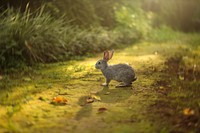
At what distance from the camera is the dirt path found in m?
4.53

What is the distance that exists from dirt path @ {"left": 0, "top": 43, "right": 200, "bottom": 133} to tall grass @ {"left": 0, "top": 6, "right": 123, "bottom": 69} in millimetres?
573

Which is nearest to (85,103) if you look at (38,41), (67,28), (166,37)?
(38,41)

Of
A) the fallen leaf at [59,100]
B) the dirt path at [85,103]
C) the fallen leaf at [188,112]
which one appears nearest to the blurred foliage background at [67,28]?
the dirt path at [85,103]

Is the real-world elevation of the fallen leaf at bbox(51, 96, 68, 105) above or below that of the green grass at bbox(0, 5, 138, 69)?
below

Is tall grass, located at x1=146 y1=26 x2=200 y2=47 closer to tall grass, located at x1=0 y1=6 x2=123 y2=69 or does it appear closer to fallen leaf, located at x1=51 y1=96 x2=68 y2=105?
tall grass, located at x1=0 y1=6 x2=123 y2=69

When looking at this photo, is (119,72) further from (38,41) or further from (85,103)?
(38,41)

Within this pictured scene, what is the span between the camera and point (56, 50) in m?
9.29

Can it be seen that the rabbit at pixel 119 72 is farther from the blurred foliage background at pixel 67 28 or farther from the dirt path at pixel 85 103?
the blurred foliage background at pixel 67 28

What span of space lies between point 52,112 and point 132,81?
204 centimetres

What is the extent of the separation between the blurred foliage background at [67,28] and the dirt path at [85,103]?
69 cm

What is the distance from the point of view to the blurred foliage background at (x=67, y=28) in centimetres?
838

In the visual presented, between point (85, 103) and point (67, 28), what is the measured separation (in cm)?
480

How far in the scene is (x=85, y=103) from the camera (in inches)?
220

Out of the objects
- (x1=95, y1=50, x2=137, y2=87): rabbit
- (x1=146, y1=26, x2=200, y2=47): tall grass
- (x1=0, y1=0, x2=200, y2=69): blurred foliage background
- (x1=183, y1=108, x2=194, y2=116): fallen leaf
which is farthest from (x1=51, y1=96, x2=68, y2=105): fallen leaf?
(x1=146, y1=26, x2=200, y2=47): tall grass
